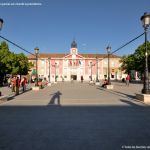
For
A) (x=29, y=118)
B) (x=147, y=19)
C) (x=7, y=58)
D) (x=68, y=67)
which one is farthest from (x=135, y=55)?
(x=29, y=118)

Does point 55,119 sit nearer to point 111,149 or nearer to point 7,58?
point 111,149

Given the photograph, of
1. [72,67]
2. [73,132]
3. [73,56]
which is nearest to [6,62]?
[72,67]

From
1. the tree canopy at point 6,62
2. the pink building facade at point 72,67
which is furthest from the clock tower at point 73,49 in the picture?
the tree canopy at point 6,62

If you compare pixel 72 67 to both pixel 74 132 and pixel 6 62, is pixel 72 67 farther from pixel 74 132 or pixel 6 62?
pixel 74 132

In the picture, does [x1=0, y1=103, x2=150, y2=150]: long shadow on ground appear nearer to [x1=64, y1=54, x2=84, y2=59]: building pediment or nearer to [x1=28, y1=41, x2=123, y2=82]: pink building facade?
[x1=28, y1=41, x2=123, y2=82]: pink building facade

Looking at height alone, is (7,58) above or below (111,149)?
above

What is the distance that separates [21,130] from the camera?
664cm

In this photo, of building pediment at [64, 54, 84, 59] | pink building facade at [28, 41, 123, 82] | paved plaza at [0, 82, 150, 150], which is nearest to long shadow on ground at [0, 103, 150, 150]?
paved plaza at [0, 82, 150, 150]

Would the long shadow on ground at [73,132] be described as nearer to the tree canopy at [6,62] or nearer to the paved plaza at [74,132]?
the paved plaza at [74,132]

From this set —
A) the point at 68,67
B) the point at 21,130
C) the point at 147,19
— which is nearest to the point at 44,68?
the point at 68,67

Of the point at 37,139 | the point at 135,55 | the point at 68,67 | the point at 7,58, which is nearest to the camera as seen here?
the point at 37,139

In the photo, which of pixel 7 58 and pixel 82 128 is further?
pixel 7 58

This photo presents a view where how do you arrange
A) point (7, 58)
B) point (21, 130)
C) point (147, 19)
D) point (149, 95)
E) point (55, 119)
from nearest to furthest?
point (21, 130) < point (55, 119) < point (149, 95) < point (147, 19) < point (7, 58)

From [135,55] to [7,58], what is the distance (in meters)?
31.8
